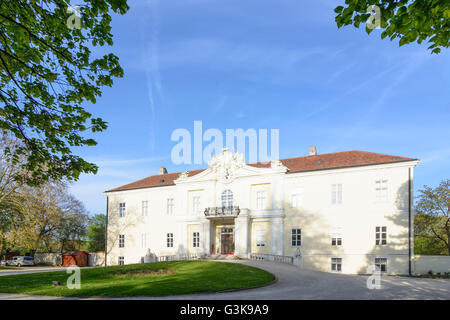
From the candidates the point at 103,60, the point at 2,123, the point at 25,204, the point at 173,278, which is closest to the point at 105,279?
the point at 173,278

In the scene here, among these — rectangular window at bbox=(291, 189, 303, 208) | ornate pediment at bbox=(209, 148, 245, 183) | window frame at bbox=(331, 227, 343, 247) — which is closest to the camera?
window frame at bbox=(331, 227, 343, 247)

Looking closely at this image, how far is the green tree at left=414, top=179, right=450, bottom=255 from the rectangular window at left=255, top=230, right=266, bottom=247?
45.1 feet

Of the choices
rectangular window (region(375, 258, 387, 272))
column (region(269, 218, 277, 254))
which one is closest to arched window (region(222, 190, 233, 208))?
column (region(269, 218, 277, 254))

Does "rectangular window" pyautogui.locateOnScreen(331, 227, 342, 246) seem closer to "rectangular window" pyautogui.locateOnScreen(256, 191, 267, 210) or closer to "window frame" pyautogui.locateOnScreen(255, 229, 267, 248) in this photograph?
"window frame" pyautogui.locateOnScreen(255, 229, 267, 248)

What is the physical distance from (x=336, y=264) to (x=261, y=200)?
8544mm

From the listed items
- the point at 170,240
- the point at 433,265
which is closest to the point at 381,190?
the point at 433,265

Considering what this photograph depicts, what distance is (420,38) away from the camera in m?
7.41

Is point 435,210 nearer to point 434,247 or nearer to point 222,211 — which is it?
point 434,247

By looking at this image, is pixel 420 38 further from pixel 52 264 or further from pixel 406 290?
pixel 52 264

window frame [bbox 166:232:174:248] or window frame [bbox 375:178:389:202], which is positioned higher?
window frame [bbox 375:178:389:202]

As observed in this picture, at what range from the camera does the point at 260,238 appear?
1324 inches

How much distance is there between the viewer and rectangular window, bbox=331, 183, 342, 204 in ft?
100

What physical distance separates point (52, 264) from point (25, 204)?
1383 centimetres

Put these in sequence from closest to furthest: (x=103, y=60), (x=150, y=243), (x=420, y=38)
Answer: (x=420, y=38)
(x=103, y=60)
(x=150, y=243)
